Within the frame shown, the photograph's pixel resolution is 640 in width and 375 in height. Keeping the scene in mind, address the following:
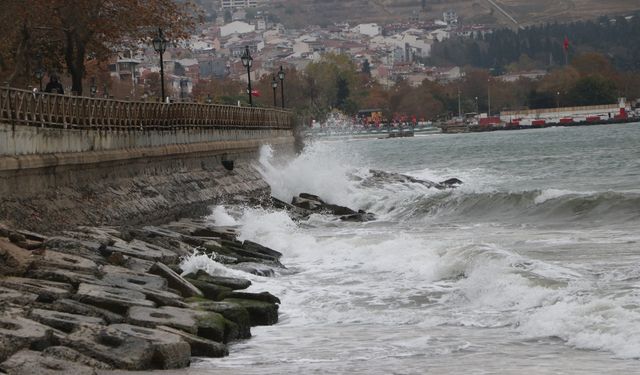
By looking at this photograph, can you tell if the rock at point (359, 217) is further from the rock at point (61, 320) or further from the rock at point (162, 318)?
the rock at point (61, 320)

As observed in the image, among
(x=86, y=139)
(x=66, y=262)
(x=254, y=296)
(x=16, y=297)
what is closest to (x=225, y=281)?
(x=254, y=296)

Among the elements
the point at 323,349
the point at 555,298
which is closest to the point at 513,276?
the point at 555,298

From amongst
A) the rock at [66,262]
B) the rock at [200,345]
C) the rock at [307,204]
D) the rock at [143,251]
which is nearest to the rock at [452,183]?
the rock at [307,204]

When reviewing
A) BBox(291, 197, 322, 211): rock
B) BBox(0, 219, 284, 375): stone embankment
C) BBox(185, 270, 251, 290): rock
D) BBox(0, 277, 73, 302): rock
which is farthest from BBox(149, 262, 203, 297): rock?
→ BBox(291, 197, 322, 211): rock

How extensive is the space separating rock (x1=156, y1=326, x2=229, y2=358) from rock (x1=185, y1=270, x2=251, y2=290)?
397 centimetres

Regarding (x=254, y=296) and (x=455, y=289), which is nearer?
(x=254, y=296)

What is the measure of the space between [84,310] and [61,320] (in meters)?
0.85

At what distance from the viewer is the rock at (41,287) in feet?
48.5

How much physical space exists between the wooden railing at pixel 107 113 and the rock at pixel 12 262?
603cm

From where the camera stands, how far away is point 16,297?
47.0 feet

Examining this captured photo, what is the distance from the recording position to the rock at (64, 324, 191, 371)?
12969 mm

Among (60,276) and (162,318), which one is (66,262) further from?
(162,318)

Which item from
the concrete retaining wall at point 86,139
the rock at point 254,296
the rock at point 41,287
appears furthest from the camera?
the concrete retaining wall at point 86,139

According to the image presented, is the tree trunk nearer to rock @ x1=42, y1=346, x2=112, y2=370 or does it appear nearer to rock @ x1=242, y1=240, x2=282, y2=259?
rock @ x1=242, y1=240, x2=282, y2=259
